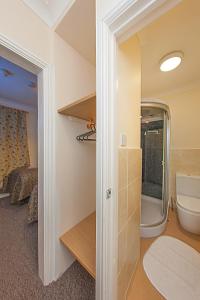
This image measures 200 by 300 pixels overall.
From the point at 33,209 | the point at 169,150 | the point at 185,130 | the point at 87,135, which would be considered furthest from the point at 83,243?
the point at 185,130

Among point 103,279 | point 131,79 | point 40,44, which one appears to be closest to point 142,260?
point 103,279

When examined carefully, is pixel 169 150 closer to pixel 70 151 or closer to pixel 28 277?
pixel 70 151

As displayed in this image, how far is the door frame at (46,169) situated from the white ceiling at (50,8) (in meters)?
0.37

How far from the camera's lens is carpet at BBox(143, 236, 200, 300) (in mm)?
1095

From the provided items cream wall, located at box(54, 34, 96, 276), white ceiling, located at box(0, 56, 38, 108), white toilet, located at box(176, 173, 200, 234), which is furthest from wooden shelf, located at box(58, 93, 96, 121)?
white toilet, located at box(176, 173, 200, 234)

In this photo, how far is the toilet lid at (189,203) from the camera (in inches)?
68.6

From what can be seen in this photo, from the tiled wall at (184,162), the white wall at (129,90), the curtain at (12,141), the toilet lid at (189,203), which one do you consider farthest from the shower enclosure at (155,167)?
the curtain at (12,141)

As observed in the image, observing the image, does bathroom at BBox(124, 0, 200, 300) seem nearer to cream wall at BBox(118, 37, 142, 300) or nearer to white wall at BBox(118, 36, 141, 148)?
cream wall at BBox(118, 37, 142, 300)

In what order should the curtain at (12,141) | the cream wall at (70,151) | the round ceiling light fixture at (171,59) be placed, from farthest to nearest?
the curtain at (12,141), the round ceiling light fixture at (171,59), the cream wall at (70,151)

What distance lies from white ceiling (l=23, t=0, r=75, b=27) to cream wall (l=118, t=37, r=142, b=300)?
573 mm

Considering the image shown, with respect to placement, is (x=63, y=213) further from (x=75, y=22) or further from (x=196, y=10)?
(x=196, y=10)

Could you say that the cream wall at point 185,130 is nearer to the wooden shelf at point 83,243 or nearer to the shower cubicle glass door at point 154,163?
the shower cubicle glass door at point 154,163

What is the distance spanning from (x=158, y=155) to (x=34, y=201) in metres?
2.04

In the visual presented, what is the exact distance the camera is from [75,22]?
1.10 m
